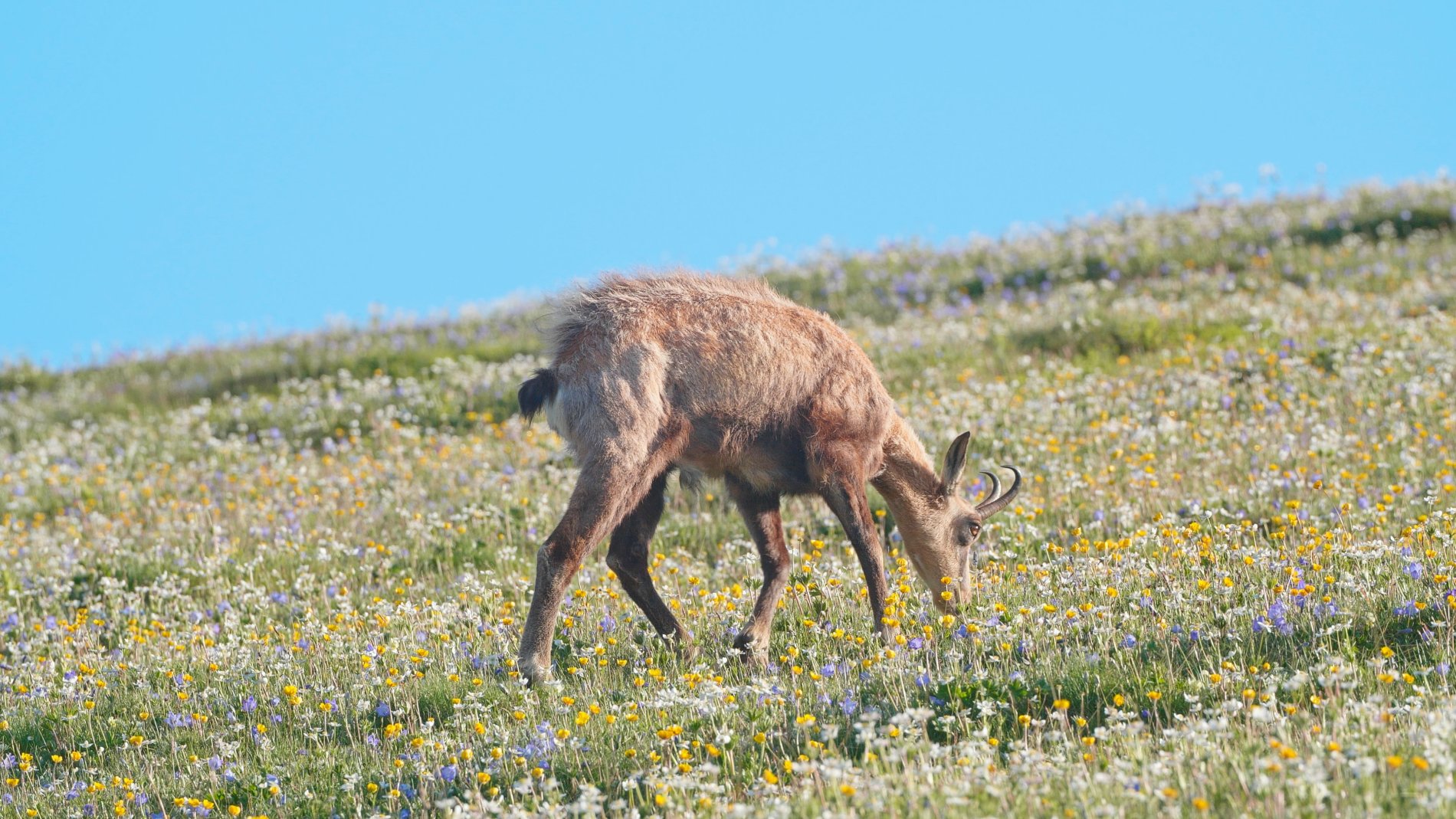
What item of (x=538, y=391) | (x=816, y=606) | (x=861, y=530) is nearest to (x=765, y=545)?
(x=816, y=606)

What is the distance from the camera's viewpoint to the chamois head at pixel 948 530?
7.86 m

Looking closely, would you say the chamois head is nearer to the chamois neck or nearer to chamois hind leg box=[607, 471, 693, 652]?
the chamois neck

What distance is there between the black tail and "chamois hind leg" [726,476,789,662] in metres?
1.07

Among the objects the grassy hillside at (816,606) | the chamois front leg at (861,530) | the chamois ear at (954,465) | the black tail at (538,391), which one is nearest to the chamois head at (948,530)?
the chamois ear at (954,465)

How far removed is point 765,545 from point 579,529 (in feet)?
4.47

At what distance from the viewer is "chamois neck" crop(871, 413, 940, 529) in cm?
→ 792

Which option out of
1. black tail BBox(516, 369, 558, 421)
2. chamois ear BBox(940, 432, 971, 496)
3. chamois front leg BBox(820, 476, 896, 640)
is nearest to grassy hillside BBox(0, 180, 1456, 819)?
chamois front leg BBox(820, 476, 896, 640)

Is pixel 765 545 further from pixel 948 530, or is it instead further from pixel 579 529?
pixel 579 529

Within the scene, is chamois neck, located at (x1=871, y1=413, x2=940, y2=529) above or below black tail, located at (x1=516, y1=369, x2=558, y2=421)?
below

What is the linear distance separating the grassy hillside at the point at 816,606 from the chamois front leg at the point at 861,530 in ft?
0.52

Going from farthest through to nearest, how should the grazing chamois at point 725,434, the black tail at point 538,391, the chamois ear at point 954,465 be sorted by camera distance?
the chamois ear at point 954,465 < the black tail at point 538,391 < the grazing chamois at point 725,434

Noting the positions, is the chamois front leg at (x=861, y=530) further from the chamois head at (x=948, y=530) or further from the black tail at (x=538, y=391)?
the black tail at (x=538, y=391)

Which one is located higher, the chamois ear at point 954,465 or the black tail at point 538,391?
the black tail at point 538,391

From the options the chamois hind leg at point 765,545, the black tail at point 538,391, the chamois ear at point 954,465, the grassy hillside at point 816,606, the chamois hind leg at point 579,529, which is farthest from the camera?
the chamois ear at point 954,465
